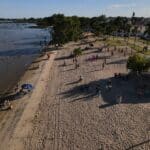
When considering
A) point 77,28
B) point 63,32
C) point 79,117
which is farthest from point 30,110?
point 77,28

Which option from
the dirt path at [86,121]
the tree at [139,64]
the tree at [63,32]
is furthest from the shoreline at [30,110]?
the tree at [63,32]

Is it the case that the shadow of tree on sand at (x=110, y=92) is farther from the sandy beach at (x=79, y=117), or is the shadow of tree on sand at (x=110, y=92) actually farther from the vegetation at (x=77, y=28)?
the vegetation at (x=77, y=28)

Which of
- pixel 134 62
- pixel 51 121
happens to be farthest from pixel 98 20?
pixel 51 121

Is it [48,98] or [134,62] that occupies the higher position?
[134,62]

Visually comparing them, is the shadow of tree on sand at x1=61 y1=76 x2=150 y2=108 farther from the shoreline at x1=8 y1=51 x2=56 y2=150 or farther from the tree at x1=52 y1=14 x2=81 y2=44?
the tree at x1=52 y1=14 x2=81 y2=44

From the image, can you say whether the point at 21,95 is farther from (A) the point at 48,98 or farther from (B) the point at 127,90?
(B) the point at 127,90

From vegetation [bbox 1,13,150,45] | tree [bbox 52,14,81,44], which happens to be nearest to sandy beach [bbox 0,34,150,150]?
tree [bbox 52,14,81,44]

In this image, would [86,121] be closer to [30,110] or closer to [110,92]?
[30,110]
